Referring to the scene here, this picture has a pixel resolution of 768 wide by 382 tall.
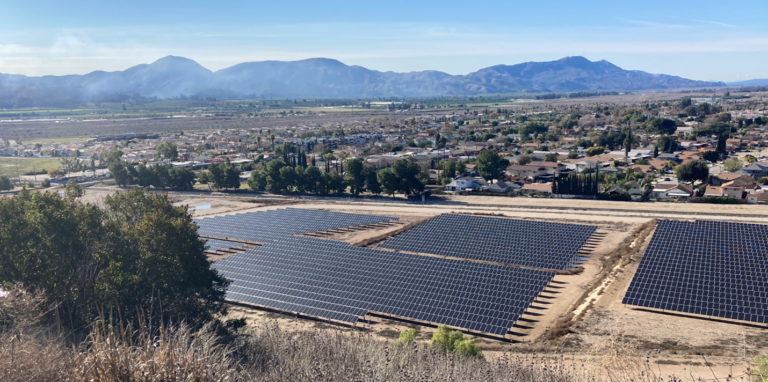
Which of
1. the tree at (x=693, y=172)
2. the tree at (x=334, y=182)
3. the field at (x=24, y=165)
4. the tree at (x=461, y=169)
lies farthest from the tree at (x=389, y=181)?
the field at (x=24, y=165)

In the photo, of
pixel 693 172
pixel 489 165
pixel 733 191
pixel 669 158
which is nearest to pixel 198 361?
pixel 733 191

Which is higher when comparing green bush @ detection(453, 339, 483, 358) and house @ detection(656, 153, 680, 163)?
green bush @ detection(453, 339, 483, 358)

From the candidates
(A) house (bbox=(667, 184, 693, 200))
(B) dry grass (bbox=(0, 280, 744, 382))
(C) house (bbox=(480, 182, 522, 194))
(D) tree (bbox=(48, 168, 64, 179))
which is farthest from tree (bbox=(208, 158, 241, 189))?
(A) house (bbox=(667, 184, 693, 200))

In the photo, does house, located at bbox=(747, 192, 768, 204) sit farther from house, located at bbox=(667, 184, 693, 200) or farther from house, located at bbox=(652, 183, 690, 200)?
house, located at bbox=(652, 183, 690, 200)

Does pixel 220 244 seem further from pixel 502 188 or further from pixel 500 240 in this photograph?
pixel 502 188

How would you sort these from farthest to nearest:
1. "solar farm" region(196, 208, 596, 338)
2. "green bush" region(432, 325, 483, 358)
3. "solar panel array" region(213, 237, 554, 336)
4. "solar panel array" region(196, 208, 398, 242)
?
"solar panel array" region(196, 208, 398, 242) → "solar farm" region(196, 208, 596, 338) → "solar panel array" region(213, 237, 554, 336) → "green bush" region(432, 325, 483, 358)

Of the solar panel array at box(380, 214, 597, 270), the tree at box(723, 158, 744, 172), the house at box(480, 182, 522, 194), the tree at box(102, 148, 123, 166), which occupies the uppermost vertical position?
the tree at box(102, 148, 123, 166)

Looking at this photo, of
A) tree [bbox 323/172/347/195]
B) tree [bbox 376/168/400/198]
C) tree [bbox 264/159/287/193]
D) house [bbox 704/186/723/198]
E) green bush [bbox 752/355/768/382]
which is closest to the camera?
green bush [bbox 752/355/768/382]
